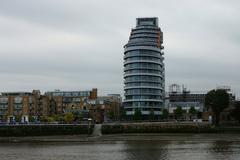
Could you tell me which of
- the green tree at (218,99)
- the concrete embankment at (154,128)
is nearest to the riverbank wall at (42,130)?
the concrete embankment at (154,128)

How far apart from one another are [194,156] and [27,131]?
7259cm

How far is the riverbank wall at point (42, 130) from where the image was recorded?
12925 cm

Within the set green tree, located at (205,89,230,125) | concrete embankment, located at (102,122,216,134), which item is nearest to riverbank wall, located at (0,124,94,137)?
concrete embankment, located at (102,122,216,134)

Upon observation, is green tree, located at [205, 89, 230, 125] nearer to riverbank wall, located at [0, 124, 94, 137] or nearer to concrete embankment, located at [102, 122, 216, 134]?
concrete embankment, located at [102, 122, 216, 134]

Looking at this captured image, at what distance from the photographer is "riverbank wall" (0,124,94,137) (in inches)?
5089

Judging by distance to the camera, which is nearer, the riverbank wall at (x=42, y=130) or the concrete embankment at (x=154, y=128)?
the riverbank wall at (x=42, y=130)

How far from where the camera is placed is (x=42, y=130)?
131500 mm

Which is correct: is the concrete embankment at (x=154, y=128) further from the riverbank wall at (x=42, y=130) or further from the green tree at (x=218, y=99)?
the green tree at (x=218, y=99)

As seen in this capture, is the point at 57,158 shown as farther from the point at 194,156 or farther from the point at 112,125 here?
the point at 112,125

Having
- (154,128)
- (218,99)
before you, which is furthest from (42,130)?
(218,99)

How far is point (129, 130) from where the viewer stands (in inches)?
5325

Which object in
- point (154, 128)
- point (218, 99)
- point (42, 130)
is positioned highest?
point (218, 99)

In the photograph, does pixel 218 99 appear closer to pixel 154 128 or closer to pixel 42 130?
pixel 154 128

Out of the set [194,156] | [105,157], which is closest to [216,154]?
[194,156]
